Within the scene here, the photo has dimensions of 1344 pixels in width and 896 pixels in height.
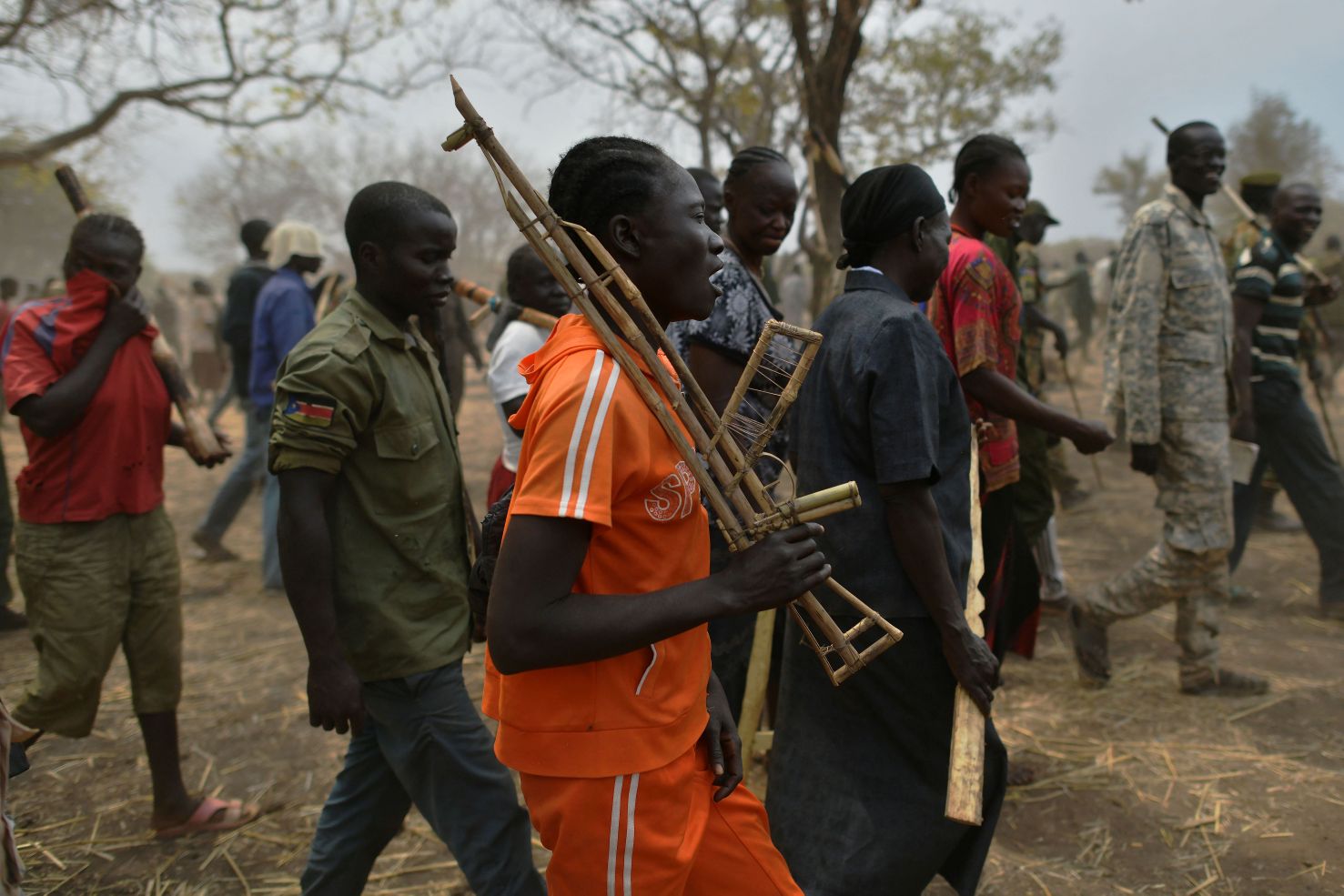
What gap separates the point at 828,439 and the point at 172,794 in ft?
8.72

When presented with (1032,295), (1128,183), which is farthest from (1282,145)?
(1032,295)

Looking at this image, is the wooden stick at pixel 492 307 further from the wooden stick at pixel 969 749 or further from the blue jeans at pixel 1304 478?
the blue jeans at pixel 1304 478

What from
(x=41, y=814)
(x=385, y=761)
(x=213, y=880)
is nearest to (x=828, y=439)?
(x=385, y=761)

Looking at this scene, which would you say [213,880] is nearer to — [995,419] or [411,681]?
[411,681]

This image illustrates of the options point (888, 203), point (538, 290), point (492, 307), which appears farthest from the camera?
point (492, 307)

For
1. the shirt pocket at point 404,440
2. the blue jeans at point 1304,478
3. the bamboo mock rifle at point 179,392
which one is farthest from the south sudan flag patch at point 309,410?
the blue jeans at point 1304,478

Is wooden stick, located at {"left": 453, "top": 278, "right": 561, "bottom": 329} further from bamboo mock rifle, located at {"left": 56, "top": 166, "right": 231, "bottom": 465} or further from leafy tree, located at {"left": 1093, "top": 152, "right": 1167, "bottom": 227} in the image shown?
leafy tree, located at {"left": 1093, "top": 152, "right": 1167, "bottom": 227}

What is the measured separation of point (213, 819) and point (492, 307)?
249 centimetres

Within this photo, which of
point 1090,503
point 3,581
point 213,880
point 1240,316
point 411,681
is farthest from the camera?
point 1090,503

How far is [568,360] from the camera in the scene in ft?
4.75

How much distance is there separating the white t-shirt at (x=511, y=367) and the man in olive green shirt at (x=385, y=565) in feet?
3.75

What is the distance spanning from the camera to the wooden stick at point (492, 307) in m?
3.82

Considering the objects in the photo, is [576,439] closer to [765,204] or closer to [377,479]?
[377,479]

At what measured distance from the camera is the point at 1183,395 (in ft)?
13.3
